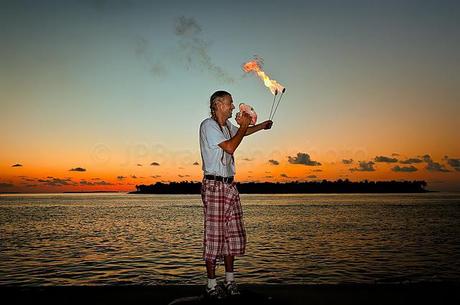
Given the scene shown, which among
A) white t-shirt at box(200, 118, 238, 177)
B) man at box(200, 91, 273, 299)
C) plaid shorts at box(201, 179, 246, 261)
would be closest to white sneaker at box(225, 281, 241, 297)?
man at box(200, 91, 273, 299)

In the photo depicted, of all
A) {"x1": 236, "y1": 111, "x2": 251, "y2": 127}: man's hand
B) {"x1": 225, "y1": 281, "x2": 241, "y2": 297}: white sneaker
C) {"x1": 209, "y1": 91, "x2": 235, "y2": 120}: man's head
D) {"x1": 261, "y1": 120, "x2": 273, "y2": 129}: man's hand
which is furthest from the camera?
{"x1": 261, "y1": 120, "x2": 273, "y2": 129}: man's hand

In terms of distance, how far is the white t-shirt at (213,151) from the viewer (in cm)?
586

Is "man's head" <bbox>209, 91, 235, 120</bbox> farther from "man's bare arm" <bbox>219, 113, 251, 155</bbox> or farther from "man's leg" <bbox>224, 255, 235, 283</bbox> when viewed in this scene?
"man's leg" <bbox>224, 255, 235, 283</bbox>

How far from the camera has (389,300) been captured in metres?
6.20

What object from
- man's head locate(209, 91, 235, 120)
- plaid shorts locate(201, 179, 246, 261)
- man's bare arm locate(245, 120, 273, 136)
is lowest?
plaid shorts locate(201, 179, 246, 261)

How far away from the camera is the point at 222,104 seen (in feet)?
19.9

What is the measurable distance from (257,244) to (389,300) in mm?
22167

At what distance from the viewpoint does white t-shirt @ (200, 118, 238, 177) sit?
19.2ft

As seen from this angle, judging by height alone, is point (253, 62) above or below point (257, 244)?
above

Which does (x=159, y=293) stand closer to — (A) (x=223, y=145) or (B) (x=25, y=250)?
(A) (x=223, y=145)

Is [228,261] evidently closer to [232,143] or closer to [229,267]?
[229,267]

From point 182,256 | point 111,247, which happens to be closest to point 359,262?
point 182,256

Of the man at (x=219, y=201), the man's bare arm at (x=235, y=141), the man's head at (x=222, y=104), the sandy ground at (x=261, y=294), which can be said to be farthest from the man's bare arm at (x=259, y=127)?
the sandy ground at (x=261, y=294)

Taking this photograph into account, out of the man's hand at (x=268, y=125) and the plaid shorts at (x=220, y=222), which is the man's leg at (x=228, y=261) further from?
the man's hand at (x=268, y=125)
